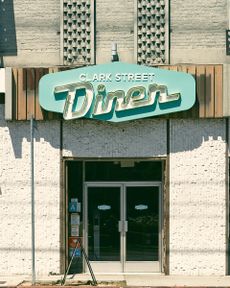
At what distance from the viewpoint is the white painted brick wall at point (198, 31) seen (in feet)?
58.3

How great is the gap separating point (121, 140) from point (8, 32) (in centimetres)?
438

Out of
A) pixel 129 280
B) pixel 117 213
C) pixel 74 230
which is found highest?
pixel 117 213

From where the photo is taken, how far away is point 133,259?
18.1 meters

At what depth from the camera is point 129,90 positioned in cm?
1723

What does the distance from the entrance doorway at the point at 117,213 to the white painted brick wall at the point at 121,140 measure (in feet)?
1.45

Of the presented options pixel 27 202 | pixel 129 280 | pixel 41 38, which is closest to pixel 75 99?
pixel 41 38

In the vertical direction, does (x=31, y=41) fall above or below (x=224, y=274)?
above

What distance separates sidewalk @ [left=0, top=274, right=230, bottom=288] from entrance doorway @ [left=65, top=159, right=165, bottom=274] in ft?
1.81

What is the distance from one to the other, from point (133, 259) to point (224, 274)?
253cm

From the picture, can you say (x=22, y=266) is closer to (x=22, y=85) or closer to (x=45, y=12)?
(x=22, y=85)

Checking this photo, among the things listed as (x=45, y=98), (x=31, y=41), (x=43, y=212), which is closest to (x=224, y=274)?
(x=43, y=212)

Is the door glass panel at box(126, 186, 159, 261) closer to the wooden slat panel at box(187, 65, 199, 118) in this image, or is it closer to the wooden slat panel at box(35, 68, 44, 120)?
the wooden slat panel at box(187, 65, 199, 118)

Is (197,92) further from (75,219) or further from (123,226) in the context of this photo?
(75,219)

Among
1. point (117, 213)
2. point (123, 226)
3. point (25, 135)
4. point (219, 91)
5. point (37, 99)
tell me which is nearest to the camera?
point (219, 91)
